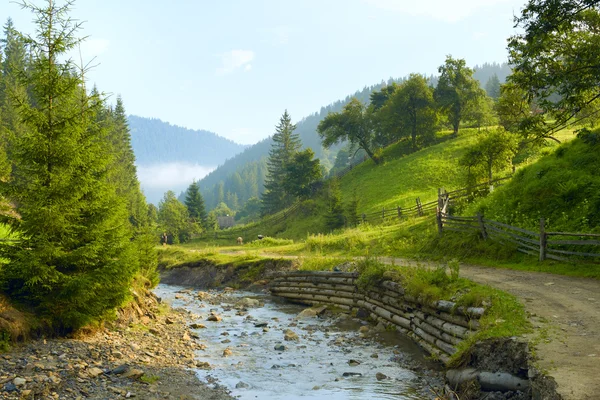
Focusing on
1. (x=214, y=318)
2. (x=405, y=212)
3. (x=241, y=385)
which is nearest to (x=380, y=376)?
(x=241, y=385)

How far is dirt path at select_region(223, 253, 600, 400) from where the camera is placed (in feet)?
22.4

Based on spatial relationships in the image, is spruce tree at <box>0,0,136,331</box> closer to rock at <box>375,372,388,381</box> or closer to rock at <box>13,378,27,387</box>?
rock at <box>13,378,27,387</box>

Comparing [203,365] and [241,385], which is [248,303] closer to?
[203,365]

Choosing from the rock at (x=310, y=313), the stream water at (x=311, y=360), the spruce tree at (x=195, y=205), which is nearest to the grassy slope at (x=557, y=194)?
the stream water at (x=311, y=360)

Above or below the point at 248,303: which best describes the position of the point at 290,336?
above

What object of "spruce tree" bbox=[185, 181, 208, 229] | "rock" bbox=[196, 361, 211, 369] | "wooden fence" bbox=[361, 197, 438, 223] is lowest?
"rock" bbox=[196, 361, 211, 369]

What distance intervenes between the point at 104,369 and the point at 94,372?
0.41m

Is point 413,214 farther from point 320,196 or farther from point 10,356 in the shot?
point 10,356

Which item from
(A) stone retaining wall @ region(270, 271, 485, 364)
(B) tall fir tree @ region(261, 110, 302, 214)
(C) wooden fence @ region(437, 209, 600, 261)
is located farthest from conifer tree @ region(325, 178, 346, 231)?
(B) tall fir tree @ region(261, 110, 302, 214)

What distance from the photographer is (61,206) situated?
11641mm

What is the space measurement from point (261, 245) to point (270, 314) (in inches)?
945

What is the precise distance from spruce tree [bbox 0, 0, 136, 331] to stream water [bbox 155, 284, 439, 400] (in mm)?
3751

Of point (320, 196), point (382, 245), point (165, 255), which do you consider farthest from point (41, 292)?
point (320, 196)

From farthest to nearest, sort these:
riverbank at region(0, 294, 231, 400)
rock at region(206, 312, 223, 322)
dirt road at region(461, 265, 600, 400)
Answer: rock at region(206, 312, 223, 322) → riverbank at region(0, 294, 231, 400) → dirt road at region(461, 265, 600, 400)
